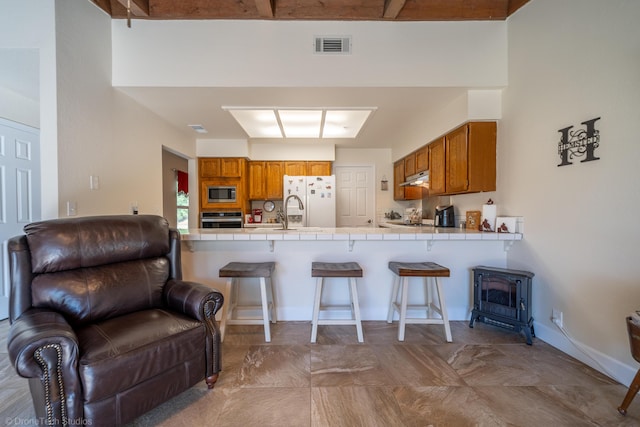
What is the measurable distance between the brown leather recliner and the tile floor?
27 centimetres

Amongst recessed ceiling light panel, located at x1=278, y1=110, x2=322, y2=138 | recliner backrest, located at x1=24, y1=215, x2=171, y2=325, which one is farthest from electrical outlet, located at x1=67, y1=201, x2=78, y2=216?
recessed ceiling light panel, located at x1=278, y1=110, x2=322, y2=138

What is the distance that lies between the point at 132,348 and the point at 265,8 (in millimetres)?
2718

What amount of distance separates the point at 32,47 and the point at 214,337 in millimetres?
2552

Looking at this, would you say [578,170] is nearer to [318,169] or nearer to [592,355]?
[592,355]

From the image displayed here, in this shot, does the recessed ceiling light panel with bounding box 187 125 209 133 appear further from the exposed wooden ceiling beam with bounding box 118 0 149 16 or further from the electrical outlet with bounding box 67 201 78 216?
the electrical outlet with bounding box 67 201 78 216

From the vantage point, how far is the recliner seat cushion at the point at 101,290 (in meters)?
1.48

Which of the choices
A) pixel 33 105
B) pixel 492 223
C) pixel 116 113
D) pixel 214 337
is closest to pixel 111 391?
pixel 214 337

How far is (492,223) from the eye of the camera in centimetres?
260

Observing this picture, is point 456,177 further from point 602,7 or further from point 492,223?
point 602,7

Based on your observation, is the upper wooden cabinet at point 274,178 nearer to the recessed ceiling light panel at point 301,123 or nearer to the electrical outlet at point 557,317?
the recessed ceiling light panel at point 301,123

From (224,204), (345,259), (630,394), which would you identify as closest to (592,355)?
(630,394)

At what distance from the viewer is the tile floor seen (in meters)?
1.40

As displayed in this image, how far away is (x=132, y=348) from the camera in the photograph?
1.29 metres

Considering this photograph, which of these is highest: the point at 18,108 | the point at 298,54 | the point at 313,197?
the point at 298,54
